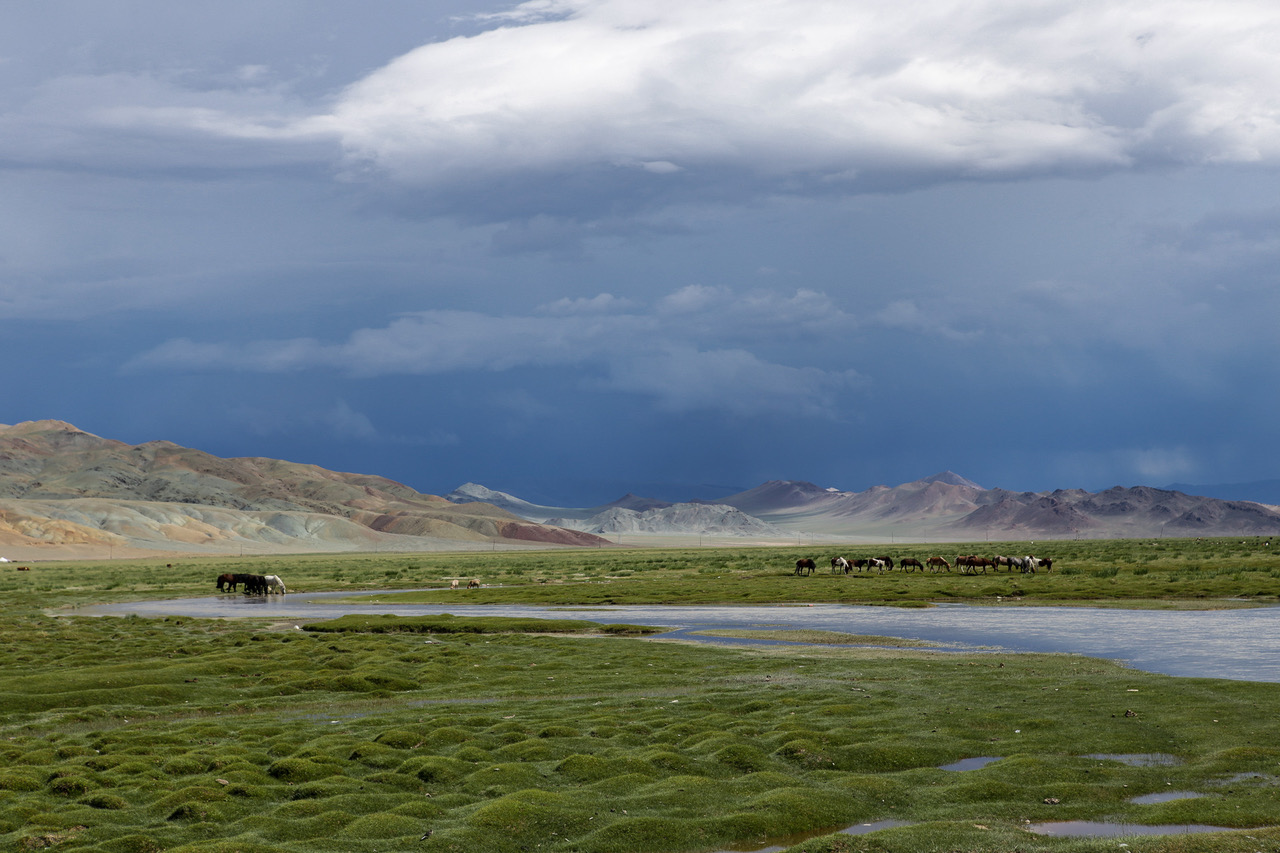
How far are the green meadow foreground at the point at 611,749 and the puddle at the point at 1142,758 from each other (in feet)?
0.22

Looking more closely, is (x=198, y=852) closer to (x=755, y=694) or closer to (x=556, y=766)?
(x=556, y=766)

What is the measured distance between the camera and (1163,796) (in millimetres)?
16797

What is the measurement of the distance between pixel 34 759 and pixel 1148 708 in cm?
2339

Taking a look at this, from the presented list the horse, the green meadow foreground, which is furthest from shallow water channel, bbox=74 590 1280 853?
the horse

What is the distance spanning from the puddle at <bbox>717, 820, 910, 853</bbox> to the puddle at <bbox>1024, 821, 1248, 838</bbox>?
2021 millimetres

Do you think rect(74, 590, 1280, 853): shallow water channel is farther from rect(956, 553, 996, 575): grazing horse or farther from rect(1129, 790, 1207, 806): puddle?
rect(956, 553, 996, 575): grazing horse

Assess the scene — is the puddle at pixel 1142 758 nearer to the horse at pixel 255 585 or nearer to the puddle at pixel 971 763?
the puddle at pixel 971 763

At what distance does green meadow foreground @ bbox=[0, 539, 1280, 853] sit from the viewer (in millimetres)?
15695

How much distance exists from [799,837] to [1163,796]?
20.0 feet

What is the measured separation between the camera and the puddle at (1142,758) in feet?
61.6

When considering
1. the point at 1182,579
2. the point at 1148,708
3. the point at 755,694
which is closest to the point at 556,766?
the point at 755,694

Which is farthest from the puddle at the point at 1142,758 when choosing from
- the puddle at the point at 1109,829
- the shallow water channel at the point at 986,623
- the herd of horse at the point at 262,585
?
the herd of horse at the point at 262,585

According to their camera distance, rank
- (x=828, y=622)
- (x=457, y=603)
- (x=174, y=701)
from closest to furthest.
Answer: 1. (x=174, y=701)
2. (x=828, y=622)
3. (x=457, y=603)

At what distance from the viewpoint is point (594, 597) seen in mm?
70688
